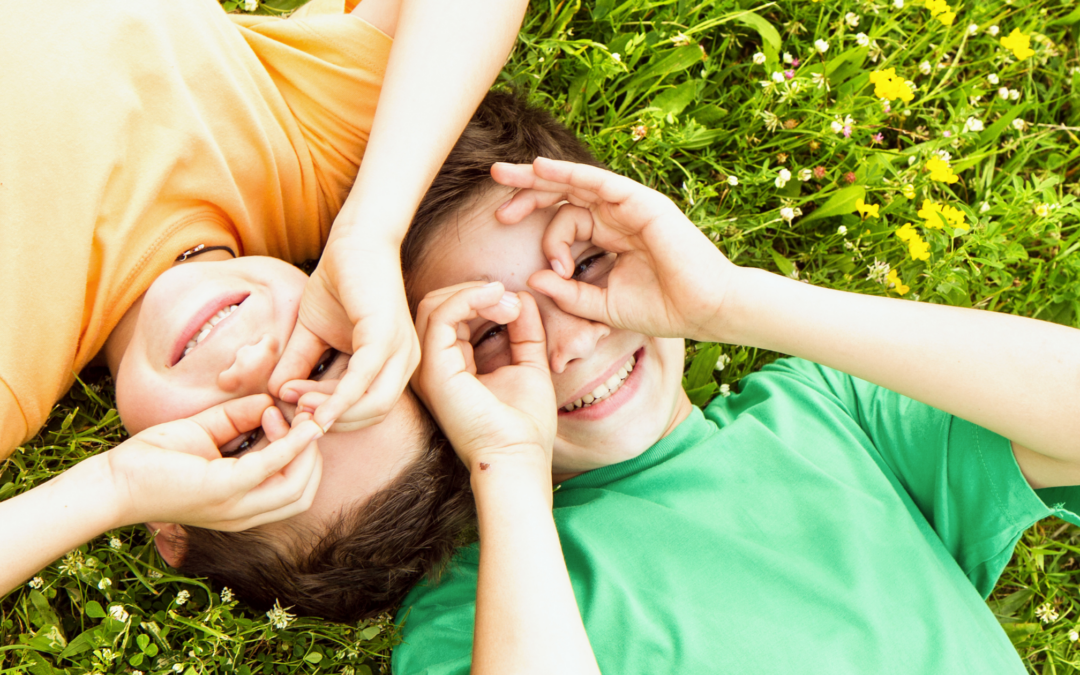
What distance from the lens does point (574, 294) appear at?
6.77ft

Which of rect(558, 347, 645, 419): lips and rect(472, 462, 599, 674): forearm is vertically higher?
rect(558, 347, 645, 419): lips

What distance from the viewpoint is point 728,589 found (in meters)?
2.10

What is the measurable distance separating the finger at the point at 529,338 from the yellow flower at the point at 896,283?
55.6 inches

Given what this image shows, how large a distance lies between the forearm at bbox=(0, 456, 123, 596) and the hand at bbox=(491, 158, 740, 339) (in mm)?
1181

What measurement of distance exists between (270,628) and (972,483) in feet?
7.03

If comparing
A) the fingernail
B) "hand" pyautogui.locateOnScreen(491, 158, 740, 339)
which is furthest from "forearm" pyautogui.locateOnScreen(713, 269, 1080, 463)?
the fingernail

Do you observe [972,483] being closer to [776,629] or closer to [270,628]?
[776,629]

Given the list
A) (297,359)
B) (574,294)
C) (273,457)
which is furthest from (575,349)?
(273,457)

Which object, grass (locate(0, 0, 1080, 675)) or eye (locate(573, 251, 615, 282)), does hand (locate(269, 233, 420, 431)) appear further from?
grass (locate(0, 0, 1080, 675))

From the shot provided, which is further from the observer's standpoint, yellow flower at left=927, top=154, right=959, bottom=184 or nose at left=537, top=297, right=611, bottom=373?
yellow flower at left=927, top=154, right=959, bottom=184

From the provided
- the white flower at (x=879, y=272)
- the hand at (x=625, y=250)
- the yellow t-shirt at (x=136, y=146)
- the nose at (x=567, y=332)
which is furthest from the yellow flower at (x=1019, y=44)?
the yellow t-shirt at (x=136, y=146)

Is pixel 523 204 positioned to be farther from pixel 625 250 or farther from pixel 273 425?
pixel 273 425

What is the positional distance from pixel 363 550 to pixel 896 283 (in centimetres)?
210

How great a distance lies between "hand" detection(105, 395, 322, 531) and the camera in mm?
1699
